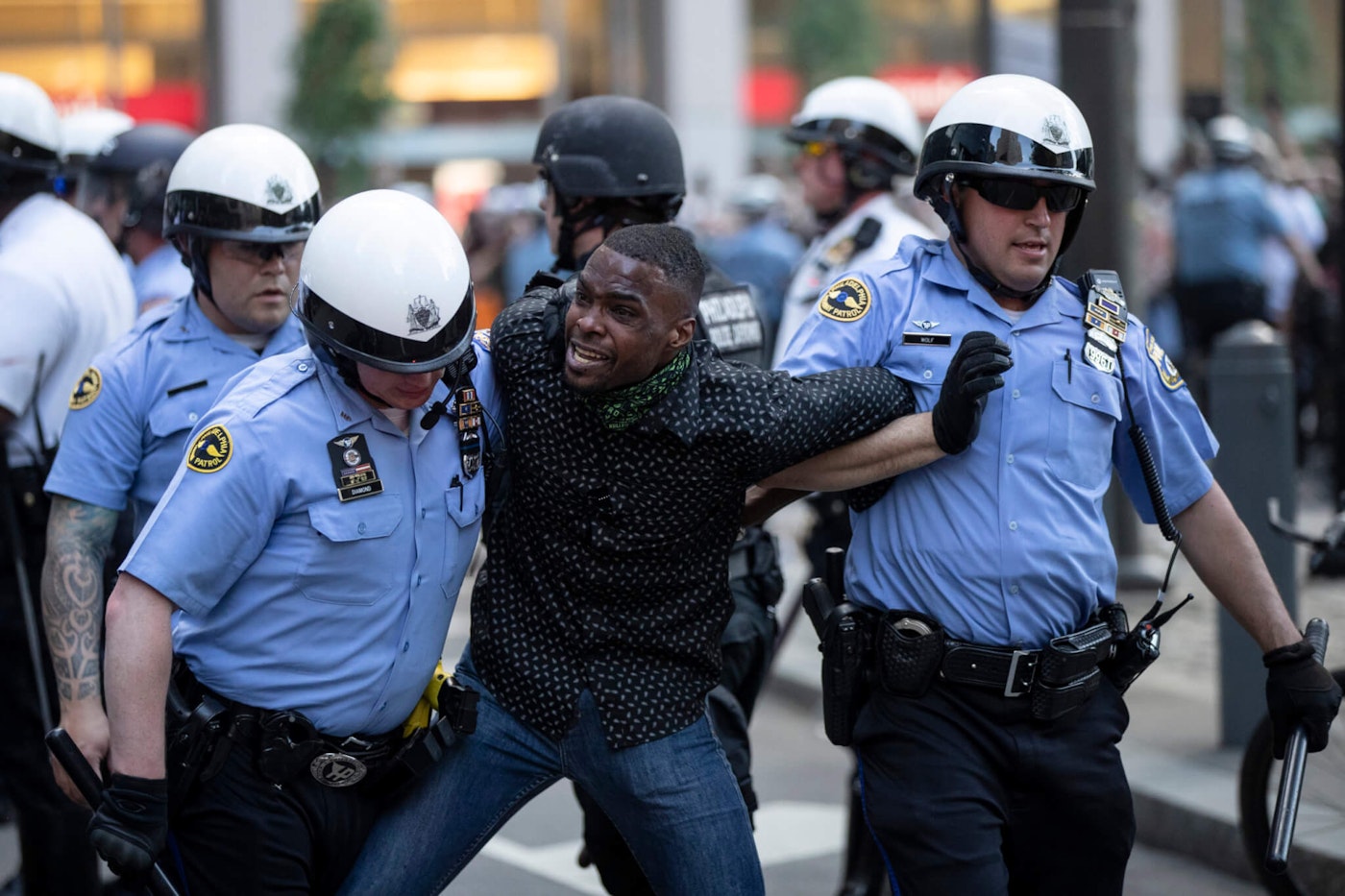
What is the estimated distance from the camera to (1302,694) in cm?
356

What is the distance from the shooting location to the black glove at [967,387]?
3.17 metres

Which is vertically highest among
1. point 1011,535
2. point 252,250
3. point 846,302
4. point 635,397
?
point 252,250

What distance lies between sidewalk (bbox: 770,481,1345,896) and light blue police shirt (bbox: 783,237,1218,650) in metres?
1.96

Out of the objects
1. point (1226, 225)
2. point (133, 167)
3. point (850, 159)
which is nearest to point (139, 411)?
point (133, 167)

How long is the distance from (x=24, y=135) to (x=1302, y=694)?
11.5 ft

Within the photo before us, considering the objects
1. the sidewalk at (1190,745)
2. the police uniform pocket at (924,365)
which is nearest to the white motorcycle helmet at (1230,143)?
the sidewalk at (1190,745)

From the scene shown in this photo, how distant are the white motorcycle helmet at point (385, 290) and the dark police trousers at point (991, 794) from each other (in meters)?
1.12

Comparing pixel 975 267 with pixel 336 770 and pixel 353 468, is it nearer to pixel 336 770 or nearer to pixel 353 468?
pixel 353 468

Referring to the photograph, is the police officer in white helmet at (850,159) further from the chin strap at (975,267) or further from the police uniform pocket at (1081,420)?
the police uniform pocket at (1081,420)

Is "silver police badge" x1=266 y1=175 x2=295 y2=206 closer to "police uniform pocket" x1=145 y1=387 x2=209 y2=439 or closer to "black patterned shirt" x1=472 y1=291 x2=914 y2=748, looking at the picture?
"police uniform pocket" x1=145 y1=387 x2=209 y2=439

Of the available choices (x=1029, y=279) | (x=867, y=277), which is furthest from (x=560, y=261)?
(x=1029, y=279)

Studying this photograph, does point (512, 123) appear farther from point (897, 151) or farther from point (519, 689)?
point (519, 689)

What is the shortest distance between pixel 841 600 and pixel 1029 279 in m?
0.76

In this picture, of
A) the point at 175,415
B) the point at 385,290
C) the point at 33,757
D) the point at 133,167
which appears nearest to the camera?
the point at 385,290
